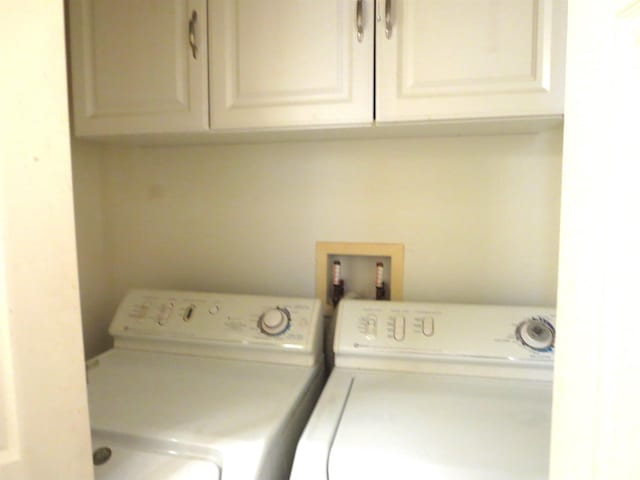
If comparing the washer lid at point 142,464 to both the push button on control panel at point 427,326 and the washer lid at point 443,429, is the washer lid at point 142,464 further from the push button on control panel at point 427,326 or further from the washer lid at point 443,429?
the push button on control panel at point 427,326

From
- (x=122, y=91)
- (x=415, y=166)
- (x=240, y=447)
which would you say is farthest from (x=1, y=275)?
(x=415, y=166)

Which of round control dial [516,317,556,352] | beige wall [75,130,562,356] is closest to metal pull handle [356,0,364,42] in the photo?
beige wall [75,130,562,356]

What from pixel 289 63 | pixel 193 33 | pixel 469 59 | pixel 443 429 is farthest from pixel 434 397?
pixel 193 33

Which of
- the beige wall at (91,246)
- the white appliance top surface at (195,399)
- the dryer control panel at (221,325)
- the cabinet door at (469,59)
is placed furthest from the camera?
the beige wall at (91,246)

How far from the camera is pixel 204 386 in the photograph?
3.63 ft

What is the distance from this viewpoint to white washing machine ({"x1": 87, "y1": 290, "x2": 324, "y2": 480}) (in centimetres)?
83

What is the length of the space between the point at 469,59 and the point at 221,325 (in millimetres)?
1039

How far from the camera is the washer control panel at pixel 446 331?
1128 mm

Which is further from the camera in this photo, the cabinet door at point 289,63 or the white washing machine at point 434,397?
the cabinet door at point 289,63

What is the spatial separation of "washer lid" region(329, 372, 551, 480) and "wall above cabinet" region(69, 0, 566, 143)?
2.31 ft

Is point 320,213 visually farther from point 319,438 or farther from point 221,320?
point 319,438

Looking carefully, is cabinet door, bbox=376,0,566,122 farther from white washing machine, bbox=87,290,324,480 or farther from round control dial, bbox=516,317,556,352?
white washing machine, bbox=87,290,324,480

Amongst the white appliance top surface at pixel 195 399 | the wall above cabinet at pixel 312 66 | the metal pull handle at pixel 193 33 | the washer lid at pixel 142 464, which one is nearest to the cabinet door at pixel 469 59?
the wall above cabinet at pixel 312 66

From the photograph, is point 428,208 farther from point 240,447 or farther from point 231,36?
point 240,447
